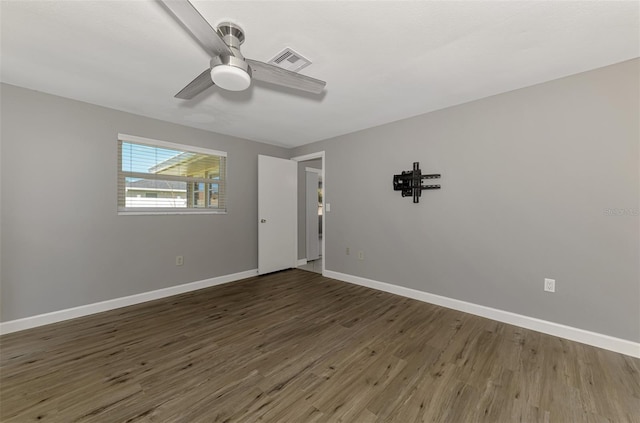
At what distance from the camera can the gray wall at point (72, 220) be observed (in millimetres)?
2420

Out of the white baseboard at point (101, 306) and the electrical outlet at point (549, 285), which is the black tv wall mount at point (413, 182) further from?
the white baseboard at point (101, 306)

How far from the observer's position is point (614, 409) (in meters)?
1.50

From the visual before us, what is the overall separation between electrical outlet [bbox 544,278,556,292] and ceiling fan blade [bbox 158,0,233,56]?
10.8 ft

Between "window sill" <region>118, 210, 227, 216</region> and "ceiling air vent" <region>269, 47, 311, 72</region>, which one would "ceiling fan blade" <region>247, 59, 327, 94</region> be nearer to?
"ceiling air vent" <region>269, 47, 311, 72</region>

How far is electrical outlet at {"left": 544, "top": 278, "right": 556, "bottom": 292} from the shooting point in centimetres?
235

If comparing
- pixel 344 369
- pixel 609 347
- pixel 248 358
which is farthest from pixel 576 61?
pixel 248 358

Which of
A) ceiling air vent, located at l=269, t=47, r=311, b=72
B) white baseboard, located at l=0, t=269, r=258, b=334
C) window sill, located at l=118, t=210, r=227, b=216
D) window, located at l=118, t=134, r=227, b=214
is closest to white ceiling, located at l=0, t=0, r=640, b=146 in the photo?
ceiling air vent, located at l=269, t=47, r=311, b=72

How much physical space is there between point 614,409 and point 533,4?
2460 mm

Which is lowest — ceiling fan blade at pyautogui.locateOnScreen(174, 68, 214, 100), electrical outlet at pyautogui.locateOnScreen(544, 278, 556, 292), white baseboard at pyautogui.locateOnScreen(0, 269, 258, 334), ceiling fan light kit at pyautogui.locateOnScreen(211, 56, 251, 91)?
white baseboard at pyautogui.locateOnScreen(0, 269, 258, 334)

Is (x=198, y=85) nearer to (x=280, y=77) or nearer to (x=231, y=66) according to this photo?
(x=231, y=66)

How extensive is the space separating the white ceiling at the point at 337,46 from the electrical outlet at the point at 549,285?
74.1 inches

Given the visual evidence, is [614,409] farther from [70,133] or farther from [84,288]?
[70,133]

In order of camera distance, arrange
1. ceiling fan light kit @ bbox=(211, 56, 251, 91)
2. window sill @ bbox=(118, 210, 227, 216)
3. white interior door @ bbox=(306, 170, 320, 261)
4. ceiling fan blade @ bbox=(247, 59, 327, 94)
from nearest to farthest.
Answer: ceiling fan light kit @ bbox=(211, 56, 251, 91) → ceiling fan blade @ bbox=(247, 59, 327, 94) → window sill @ bbox=(118, 210, 227, 216) → white interior door @ bbox=(306, 170, 320, 261)

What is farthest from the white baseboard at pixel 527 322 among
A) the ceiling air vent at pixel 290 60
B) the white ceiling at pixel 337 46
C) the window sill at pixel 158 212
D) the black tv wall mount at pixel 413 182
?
the ceiling air vent at pixel 290 60
